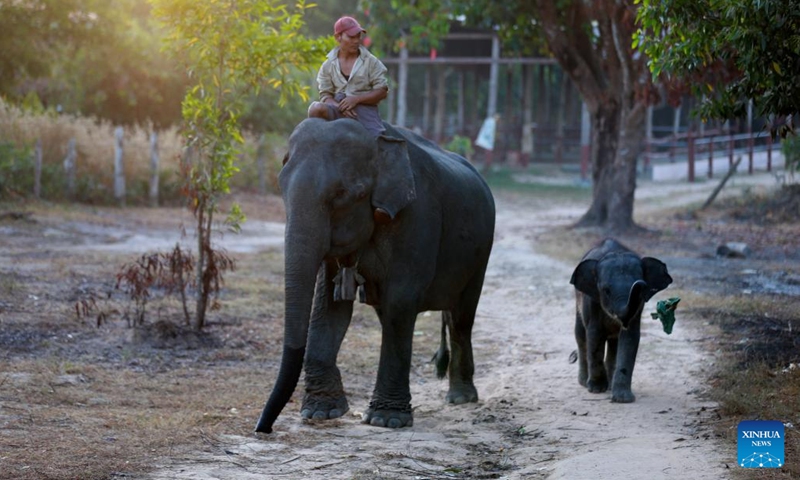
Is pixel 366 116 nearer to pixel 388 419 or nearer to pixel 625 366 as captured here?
pixel 388 419

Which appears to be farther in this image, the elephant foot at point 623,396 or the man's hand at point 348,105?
the elephant foot at point 623,396

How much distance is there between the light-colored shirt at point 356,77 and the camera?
25.5 feet

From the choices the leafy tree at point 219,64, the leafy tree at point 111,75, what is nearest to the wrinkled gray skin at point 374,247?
the leafy tree at point 219,64

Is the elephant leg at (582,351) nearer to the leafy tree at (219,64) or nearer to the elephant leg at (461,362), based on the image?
the elephant leg at (461,362)

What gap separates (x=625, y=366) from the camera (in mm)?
8516

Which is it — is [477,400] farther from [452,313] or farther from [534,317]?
[534,317]

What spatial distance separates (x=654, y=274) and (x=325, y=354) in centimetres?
273

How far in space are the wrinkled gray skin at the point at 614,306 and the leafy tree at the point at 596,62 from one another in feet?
33.9

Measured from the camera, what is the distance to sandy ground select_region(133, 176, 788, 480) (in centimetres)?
658

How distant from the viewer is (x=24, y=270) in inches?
544

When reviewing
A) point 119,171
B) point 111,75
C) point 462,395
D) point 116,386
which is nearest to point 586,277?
point 462,395

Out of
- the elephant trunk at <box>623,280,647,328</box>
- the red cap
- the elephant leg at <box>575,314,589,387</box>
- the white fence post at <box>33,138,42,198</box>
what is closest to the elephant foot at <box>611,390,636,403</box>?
the elephant trunk at <box>623,280,647,328</box>

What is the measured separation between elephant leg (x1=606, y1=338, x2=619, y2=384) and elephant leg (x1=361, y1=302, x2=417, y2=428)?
6.61 ft

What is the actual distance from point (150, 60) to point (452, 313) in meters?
23.2
